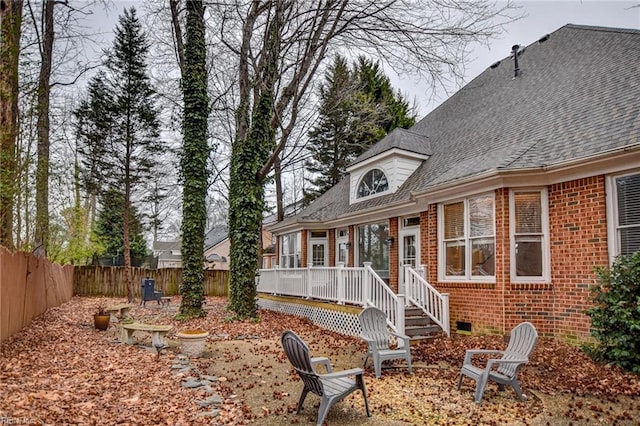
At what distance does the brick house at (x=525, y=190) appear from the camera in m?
7.41

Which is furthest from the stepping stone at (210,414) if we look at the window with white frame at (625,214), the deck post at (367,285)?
the window with white frame at (625,214)

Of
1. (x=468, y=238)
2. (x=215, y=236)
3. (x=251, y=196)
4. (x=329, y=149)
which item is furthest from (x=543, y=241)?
(x=215, y=236)

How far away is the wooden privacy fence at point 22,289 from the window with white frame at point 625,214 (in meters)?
10.2

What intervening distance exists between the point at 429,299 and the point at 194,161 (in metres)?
7.73

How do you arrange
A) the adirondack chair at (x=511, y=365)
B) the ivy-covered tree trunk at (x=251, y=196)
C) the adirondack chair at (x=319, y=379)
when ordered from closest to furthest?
the adirondack chair at (x=319, y=379) → the adirondack chair at (x=511, y=365) → the ivy-covered tree trunk at (x=251, y=196)

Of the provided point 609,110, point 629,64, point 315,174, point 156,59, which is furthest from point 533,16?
point 315,174

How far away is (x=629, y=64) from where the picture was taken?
30.1 feet

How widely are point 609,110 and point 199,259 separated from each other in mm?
10679

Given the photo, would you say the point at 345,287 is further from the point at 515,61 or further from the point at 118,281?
the point at 118,281

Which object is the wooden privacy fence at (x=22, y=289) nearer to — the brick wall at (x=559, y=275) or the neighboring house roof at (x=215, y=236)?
the brick wall at (x=559, y=275)

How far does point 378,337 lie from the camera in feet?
23.1

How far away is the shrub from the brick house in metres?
0.98

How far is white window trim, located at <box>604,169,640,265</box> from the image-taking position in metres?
7.13

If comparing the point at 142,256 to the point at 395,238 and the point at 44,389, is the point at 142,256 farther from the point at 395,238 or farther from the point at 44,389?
the point at 44,389
